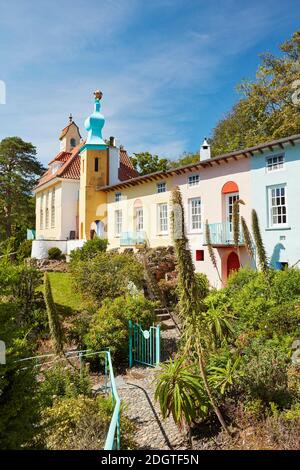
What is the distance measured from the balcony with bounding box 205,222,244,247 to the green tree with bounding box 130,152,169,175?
21321 millimetres

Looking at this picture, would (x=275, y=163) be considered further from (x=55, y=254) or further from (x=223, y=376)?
(x=55, y=254)

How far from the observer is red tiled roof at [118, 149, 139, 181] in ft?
104

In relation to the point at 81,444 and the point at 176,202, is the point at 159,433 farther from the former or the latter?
the point at 176,202

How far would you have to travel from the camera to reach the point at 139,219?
1002 inches

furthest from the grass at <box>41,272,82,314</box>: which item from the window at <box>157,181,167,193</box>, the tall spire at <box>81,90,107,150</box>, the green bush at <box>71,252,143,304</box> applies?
the tall spire at <box>81,90,107,150</box>

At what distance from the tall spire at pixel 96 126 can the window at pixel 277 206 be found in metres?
16.4

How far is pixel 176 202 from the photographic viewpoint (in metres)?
6.73

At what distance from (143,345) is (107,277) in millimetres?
4942

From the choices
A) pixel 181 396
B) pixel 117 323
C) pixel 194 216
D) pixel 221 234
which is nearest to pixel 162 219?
pixel 194 216

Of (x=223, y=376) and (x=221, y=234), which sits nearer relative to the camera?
(x=223, y=376)

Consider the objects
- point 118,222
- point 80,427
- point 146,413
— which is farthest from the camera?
point 118,222

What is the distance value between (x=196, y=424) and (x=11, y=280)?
4.58 meters

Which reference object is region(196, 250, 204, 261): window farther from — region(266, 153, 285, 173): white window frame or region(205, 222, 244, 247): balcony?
region(266, 153, 285, 173): white window frame
